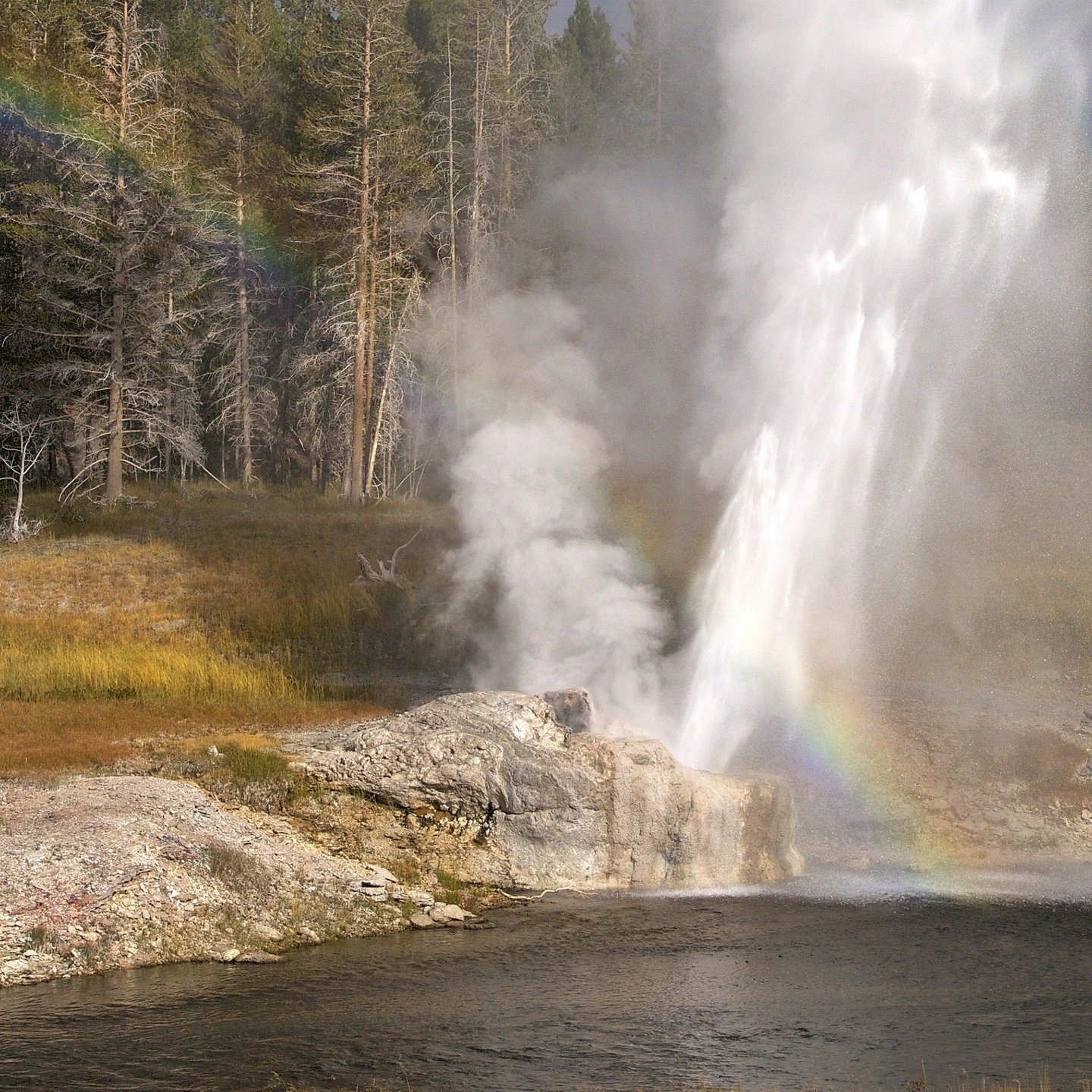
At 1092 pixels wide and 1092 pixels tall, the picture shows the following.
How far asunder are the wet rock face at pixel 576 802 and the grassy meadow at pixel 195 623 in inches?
154

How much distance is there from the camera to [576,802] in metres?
13.2

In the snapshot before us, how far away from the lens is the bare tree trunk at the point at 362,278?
118 ft

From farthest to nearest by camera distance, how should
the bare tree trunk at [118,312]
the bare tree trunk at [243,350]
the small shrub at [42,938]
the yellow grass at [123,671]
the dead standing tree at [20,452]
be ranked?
the bare tree trunk at [243,350] < the bare tree trunk at [118,312] < the dead standing tree at [20,452] < the yellow grass at [123,671] < the small shrub at [42,938]

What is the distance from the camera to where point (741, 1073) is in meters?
8.30

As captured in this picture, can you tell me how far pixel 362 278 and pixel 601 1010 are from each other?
3013 centimetres

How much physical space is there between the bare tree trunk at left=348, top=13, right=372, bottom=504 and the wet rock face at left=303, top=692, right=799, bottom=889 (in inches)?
951

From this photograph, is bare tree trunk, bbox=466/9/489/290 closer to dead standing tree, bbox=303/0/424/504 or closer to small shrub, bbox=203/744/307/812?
dead standing tree, bbox=303/0/424/504

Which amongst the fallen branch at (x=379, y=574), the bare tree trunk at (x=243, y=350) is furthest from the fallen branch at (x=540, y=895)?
the bare tree trunk at (x=243, y=350)

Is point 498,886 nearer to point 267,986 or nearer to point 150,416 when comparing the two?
point 267,986

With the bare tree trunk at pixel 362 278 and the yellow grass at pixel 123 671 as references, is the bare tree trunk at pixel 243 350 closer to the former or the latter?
the bare tree trunk at pixel 362 278

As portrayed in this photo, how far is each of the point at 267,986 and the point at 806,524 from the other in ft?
41.5

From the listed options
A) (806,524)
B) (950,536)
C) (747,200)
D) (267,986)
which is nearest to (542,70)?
(950,536)

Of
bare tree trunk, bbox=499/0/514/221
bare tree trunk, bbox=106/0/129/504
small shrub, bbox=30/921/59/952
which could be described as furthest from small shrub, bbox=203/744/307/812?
bare tree trunk, bbox=499/0/514/221

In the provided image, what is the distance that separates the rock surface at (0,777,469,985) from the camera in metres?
9.94
